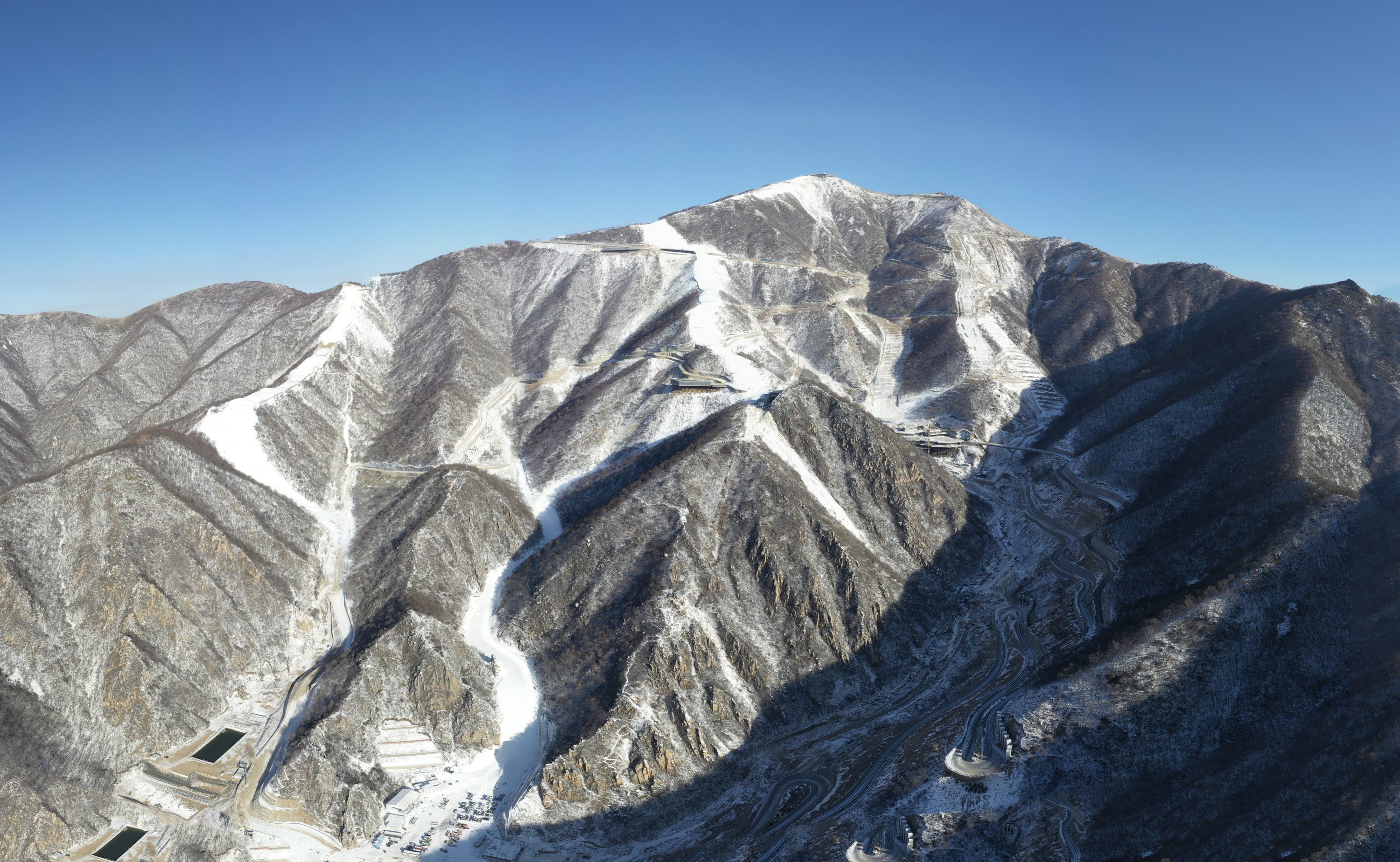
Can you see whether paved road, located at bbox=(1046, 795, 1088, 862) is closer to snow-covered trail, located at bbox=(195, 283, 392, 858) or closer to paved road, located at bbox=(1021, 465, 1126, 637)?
paved road, located at bbox=(1021, 465, 1126, 637)

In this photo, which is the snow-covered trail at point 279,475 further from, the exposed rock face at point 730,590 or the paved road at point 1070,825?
the paved road at point 1070,825

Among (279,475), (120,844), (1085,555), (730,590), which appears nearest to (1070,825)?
(730,590)

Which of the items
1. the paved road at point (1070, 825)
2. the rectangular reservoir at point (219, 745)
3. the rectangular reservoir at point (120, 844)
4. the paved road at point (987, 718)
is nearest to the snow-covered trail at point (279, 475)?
the rectangular reservoir at point (219, 745)

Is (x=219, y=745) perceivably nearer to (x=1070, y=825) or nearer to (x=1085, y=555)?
(x=1070, y=825)

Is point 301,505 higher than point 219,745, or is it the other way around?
point 301,505

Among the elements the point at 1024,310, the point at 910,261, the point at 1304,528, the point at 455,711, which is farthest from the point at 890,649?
the point at 910,261

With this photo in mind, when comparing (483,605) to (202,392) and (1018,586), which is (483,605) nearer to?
(1018,586)

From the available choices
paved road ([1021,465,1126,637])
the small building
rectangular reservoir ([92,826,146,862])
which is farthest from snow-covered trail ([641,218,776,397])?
rectangular reservoir ([92,826,146,862])
